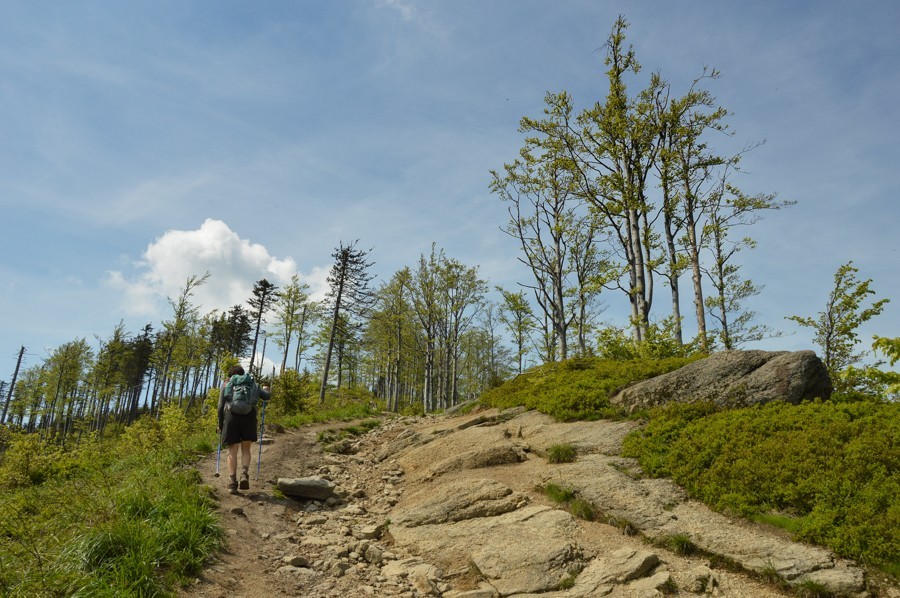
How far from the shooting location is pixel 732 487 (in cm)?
713

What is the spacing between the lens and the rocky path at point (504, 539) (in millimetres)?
5676

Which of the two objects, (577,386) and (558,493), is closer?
(558,493)

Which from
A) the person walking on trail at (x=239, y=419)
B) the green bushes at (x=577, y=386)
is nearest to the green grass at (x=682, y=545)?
the green bushes at (x=577, y=386)

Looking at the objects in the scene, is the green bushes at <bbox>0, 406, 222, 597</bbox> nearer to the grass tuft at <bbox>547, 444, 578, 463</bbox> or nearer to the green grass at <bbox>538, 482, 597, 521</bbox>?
the green grass at <bbox>538, 482, 597, 521</bbox>

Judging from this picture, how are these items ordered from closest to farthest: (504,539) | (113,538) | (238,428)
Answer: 1. (113,538)
2. (504,539)
3. (238,428)

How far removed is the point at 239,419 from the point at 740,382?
33.2ft

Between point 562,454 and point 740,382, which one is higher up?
point 740,382

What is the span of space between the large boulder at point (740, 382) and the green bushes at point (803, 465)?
502mm

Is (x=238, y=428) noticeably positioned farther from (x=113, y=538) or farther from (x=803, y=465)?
(x=803, y=465)

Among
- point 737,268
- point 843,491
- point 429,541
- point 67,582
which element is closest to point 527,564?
point 429,541

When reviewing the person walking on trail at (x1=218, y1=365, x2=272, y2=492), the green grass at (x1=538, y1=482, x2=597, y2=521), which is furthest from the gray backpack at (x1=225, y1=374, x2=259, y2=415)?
the green grass at (x1=538, y1=482, x2=597, y2=521)

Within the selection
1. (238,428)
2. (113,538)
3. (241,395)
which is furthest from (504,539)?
(241,395)

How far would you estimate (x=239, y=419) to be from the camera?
941 cm

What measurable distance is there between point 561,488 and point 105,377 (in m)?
50.9
